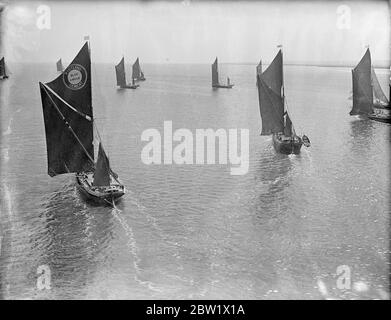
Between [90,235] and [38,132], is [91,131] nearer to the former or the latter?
[90,235]

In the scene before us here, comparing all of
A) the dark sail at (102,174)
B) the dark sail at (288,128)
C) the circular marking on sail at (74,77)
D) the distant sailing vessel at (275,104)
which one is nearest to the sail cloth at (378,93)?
the distant sailing vessel at (275,104)

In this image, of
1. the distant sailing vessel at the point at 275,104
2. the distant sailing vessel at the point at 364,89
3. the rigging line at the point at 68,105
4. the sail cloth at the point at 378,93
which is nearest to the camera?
the rigging line at the point at 68,105

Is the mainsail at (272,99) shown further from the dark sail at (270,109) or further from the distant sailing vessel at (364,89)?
the distant sailing vessel at (364,89)

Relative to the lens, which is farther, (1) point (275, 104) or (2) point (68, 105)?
(1) point (275, 104)

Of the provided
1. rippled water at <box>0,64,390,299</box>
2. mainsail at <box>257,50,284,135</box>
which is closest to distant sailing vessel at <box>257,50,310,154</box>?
mainsail at <box>257,50,284,135</box>

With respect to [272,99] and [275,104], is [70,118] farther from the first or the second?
[275,104]

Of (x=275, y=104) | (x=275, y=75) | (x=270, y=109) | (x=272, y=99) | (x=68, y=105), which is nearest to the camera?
(x=68, y=105)

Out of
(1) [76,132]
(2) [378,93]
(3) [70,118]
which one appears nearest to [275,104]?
(1) [76,132]
